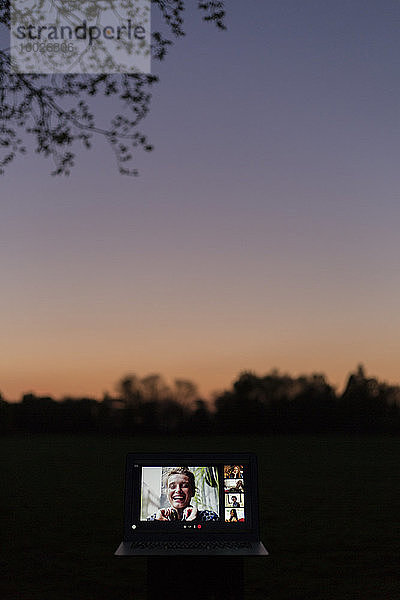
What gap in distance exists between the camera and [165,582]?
3.07 m

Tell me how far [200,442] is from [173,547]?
30.6 metres

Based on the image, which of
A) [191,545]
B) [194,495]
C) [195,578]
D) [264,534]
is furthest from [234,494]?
[264,534]

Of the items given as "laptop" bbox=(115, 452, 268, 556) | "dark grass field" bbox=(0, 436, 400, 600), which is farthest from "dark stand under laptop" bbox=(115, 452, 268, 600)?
"dark grass field" bbox=(0, 436, 400, 600)

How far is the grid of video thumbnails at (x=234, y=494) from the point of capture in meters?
3.10

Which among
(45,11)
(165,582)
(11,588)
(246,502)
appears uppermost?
(45,11)

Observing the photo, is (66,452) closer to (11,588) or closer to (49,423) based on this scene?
(49,423)

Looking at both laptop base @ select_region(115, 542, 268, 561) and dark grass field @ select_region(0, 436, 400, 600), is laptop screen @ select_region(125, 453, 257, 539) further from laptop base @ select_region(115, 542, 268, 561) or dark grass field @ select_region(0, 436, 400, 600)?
dark grass field @ select_region(0, 436, 400, 600)

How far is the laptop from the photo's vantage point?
3076 mm

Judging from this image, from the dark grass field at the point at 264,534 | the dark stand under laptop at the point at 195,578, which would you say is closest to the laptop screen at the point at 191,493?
the dark stand under laptop at the point at 195,578

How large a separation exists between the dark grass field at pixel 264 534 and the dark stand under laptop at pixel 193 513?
2.78m

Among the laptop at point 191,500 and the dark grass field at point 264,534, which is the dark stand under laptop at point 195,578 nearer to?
the laptop at point 191,500

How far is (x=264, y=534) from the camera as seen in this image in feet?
28.2

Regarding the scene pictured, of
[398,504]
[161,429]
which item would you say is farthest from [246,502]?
[161,429]

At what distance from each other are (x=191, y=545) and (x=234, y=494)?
11.3 inches
